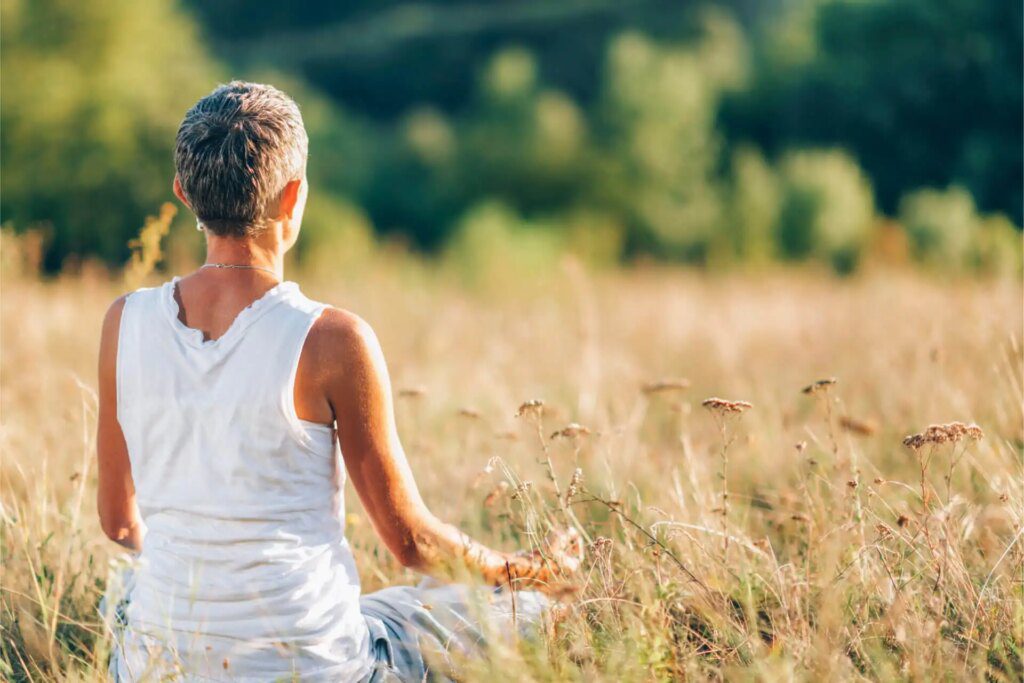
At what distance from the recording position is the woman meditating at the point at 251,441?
1949 millimetres

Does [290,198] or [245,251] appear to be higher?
[290,198]

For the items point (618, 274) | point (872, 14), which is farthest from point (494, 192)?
point (618, 274)

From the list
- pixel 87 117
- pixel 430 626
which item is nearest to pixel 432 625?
pixel 430 626

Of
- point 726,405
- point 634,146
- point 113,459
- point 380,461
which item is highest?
point 634,146

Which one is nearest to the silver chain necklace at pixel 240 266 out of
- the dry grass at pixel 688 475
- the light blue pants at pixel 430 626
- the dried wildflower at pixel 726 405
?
the dry grass at pixel 688 475

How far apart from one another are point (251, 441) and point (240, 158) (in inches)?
22.9

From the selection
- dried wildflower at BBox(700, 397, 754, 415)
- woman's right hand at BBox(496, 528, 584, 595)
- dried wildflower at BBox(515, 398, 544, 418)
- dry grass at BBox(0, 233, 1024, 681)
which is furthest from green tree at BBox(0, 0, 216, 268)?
dried wildflower at BBox(700, 397, 754, 415)

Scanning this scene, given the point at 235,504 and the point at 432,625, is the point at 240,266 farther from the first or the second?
the point at 432,625

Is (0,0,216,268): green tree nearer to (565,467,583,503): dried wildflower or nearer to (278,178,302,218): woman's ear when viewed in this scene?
(278,178,302,218): woman's ear

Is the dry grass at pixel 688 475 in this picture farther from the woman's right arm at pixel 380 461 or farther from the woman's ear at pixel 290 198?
the woman's ear at pixel 290 198

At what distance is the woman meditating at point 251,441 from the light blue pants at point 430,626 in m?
0.07

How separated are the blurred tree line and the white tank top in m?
6.50

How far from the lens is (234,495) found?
1.98 m

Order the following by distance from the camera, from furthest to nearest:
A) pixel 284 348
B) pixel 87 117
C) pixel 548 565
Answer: pixel 87 117
pixel 548 565
pixel 284 348
